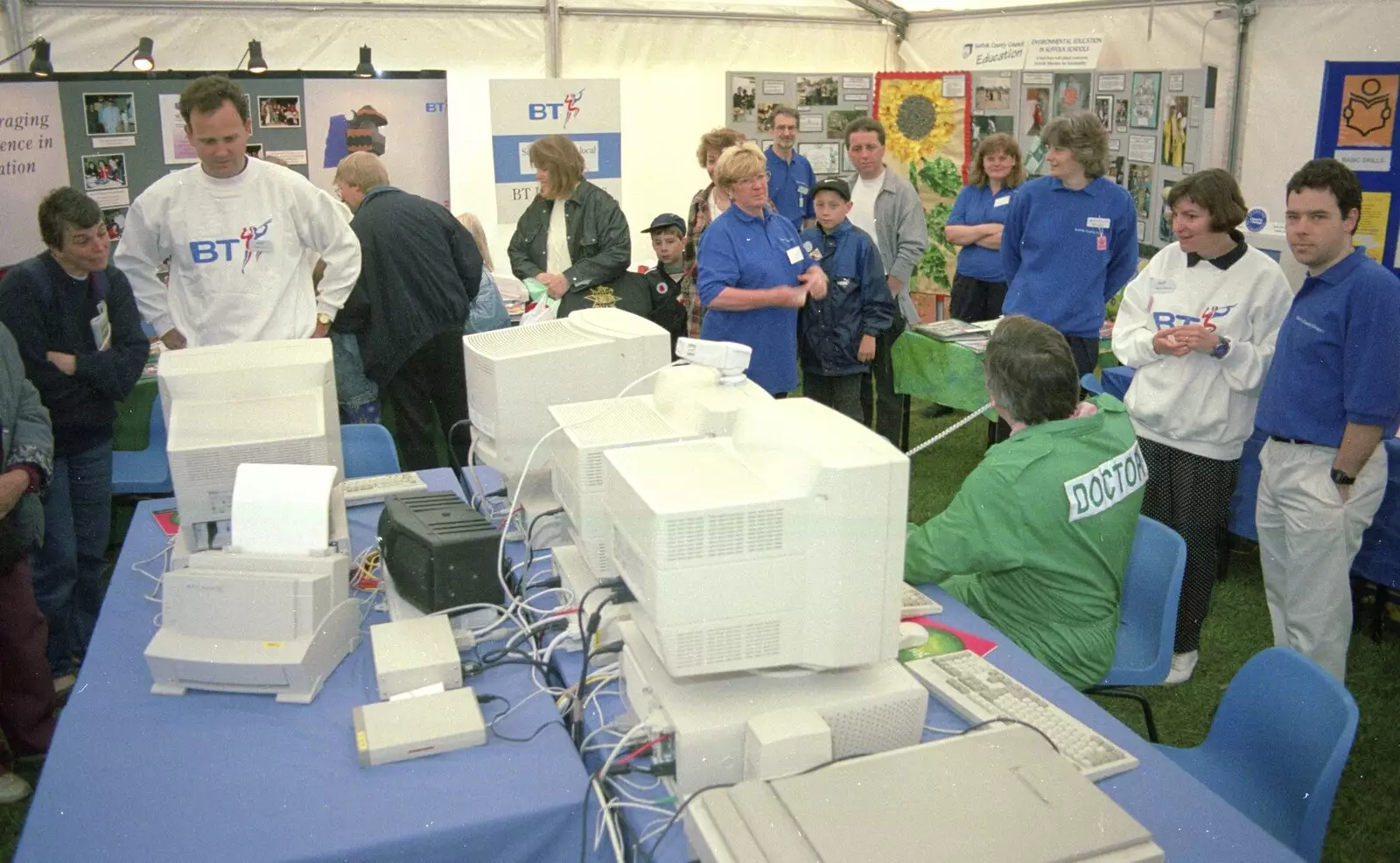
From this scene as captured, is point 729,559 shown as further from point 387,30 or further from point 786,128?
point 387,30

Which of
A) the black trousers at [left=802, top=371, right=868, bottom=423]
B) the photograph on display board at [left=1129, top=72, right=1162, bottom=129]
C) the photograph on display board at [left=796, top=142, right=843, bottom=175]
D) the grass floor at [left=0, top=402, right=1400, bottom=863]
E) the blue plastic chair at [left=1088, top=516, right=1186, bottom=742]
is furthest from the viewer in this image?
the photograph on display board at [left=796, top=142, right=843, bottom=175]

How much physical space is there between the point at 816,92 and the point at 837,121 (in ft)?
0.85

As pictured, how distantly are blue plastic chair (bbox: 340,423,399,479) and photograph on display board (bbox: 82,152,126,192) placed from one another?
2.62 meters

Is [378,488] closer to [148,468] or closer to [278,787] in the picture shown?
[278,787]

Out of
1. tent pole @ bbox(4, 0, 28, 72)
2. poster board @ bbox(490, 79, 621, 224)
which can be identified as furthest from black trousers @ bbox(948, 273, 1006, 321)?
tent pole @ bbox(4, 0, 28, 72)

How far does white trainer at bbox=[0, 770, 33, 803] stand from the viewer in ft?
8.98

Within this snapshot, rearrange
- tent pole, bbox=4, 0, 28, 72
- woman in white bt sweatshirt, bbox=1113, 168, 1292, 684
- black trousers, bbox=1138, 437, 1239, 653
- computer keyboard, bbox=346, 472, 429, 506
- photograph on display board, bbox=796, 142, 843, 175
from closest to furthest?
1. computer keyboard, bbox=346, 472, 429, 506
2. woman in white bt sweatshirt, bbox=1113, 168, 1292, 684
3. black trousers, bbox=1138, 437, 1239, 653
4. tent pole, bbox=4, 0, 28, 72
5. photograph on display board, bbox=796, 142, 843, 175

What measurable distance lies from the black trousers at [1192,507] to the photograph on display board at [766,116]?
15.1 feet

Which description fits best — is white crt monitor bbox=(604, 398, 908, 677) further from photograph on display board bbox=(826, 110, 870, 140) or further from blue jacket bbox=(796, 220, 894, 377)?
photograph on display board bbox=(826, 110, 870, 140)

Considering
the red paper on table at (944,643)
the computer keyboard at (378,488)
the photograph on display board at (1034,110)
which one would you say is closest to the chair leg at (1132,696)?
the red paper on table at (944,643)

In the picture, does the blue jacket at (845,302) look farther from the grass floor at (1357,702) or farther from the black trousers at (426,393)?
the black trousers at (426,393)

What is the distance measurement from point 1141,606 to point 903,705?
3.67 feet

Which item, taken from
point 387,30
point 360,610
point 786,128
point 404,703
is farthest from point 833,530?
point 387,30

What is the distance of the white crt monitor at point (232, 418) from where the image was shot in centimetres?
222
